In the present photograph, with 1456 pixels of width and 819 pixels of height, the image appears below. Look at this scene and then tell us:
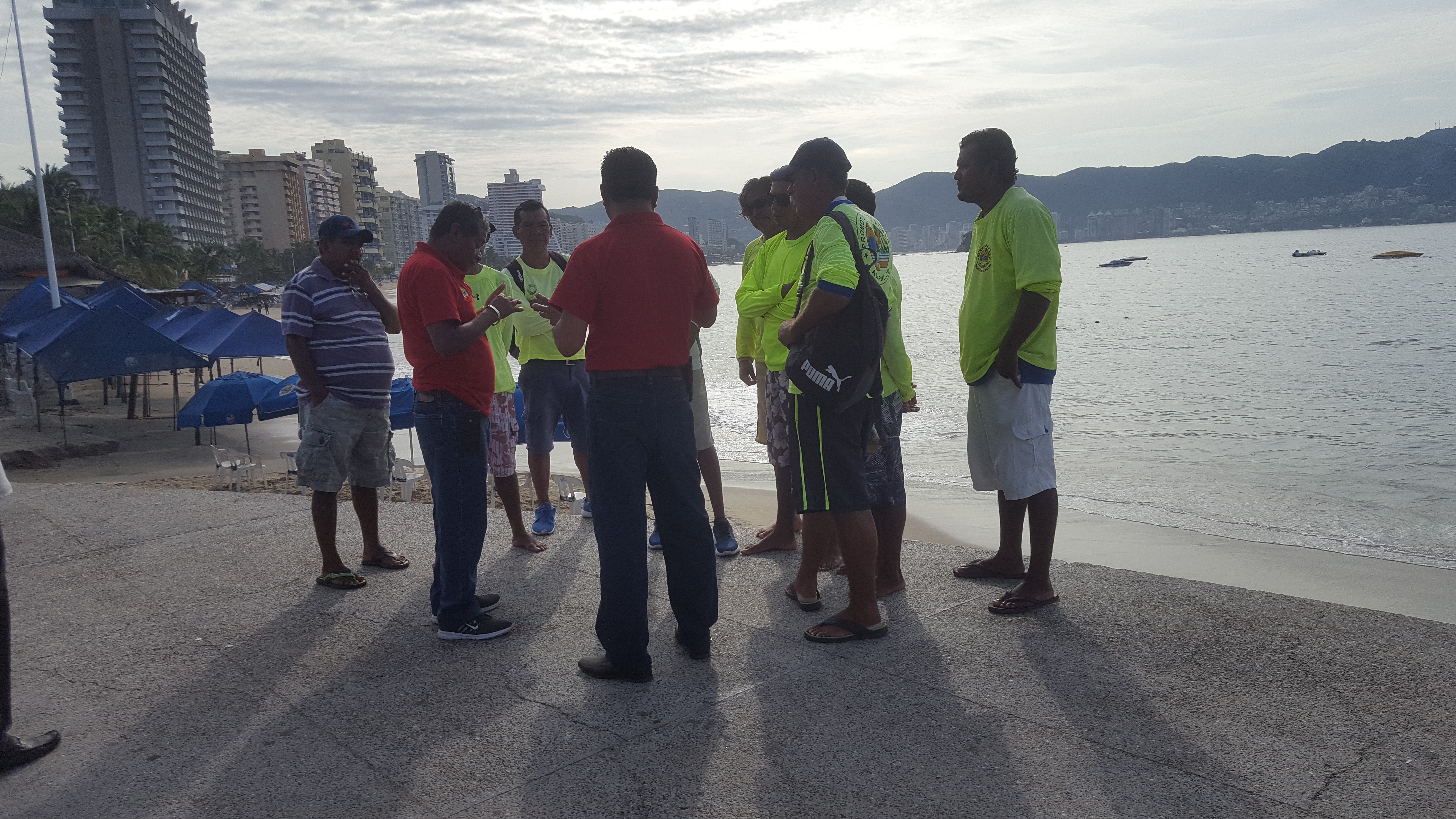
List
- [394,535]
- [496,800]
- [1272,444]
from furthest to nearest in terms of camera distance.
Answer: [1272,444] < [394,535] < [496,800]

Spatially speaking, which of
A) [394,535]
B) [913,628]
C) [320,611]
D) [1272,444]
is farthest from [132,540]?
[1272,444]

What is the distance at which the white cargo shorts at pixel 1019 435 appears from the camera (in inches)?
159

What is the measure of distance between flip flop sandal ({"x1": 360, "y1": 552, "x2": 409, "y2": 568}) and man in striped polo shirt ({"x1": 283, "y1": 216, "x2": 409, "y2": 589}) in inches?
11.9

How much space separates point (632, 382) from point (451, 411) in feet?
3.38

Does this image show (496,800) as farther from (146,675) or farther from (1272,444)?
(1272,444)

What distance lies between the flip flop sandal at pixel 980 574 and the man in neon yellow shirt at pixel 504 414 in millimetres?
2386

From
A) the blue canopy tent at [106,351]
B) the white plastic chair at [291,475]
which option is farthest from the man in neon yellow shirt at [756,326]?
the blue canopy tent at [106,351]

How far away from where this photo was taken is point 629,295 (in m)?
3.31

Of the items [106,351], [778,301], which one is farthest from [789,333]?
[106,351]

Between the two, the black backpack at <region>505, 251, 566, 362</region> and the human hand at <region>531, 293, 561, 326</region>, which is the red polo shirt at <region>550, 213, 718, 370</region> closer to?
the human hand at <region>531, 293, 561, 326</region>

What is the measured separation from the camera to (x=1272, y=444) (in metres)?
13.8

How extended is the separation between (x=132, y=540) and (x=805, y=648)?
4.60 meters

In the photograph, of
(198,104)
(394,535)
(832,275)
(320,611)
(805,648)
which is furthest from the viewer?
(198,104)

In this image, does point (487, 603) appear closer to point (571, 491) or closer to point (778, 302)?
point (778, 302)
